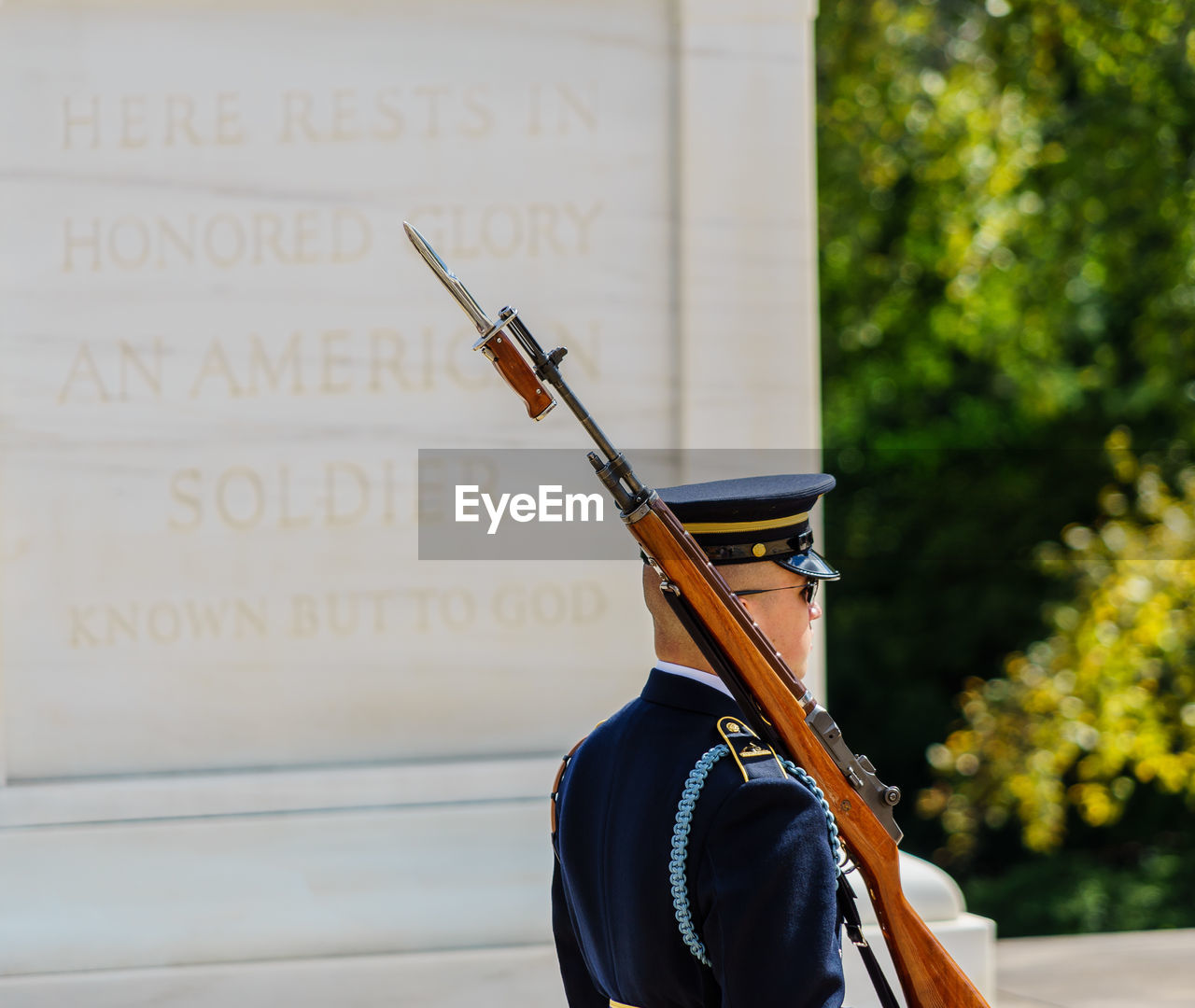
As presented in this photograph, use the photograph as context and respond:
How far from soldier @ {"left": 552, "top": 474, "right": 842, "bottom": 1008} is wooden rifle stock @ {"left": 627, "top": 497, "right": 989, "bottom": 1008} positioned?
0.22 feet

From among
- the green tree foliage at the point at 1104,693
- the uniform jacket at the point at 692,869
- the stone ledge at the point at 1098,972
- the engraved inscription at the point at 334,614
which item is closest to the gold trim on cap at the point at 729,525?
the uniform jacket at the point at 692,869

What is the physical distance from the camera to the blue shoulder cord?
205cm

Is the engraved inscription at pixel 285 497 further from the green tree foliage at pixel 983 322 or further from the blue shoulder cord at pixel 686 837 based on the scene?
the green tree foliage at pixel 983 322

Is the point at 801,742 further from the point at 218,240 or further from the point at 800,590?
the point at 218,240

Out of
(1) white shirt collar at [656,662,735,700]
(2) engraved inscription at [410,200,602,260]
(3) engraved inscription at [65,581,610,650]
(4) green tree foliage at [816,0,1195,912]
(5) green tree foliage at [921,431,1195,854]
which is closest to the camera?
(1) white shirt collar at [656,662,735,700]

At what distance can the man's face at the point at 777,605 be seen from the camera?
2.24m

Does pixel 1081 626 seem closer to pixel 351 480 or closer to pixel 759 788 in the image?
pixel 351 480

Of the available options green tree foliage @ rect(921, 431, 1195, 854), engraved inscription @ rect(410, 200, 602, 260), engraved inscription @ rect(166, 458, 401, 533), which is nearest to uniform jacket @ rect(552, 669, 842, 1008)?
engraved inscription @ rect(166, 458, 401, 533)

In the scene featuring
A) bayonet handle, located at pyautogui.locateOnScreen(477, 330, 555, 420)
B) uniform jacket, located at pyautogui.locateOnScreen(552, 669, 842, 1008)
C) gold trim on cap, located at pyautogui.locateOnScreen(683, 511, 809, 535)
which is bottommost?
uniform jacket, located at pyautogui.locateOnScreen(552, 669, 842, 1008)

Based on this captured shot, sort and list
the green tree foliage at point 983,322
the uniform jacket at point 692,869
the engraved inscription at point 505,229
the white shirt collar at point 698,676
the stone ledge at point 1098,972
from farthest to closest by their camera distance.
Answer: the green tree foliage at point 983,322
the stone ledge at point 1098,972
the engraved inscription at point 505,229
the white shirt collar at point 698,676
the uniform jacket at point 692,869

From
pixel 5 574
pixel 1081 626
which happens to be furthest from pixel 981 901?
pixel 5 574

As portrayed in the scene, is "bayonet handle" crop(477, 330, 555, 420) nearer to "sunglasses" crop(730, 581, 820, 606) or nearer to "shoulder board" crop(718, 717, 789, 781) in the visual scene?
"sunglasses" crop(730, 581, 820, 606)

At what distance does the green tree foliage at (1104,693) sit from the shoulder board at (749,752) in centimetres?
654

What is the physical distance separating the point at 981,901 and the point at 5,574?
9.24 m
